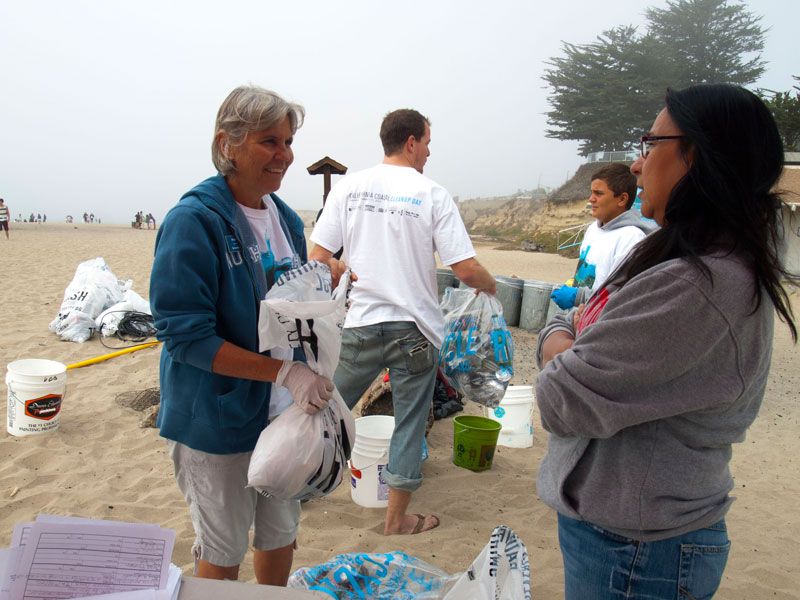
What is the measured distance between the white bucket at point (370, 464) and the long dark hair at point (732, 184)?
2.25 m

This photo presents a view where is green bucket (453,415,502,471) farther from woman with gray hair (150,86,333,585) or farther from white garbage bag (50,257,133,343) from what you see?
white garbage bag (50,257,133,343)

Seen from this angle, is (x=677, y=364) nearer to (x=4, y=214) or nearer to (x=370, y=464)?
(x=370, y=464)

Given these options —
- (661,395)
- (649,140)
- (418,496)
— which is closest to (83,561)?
(661,395)

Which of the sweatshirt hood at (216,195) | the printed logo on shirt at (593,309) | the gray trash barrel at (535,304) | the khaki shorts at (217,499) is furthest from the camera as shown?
the gray trash barrel at (535,304)

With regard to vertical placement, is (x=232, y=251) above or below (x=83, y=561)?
above

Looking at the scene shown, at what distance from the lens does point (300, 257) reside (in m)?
2.18

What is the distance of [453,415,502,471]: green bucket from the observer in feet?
12.0

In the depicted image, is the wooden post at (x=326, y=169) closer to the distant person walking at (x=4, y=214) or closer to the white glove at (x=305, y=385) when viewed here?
the white glove at (x=305, y=385)

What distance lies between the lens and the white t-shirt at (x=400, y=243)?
268 cm

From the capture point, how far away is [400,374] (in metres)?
2.76

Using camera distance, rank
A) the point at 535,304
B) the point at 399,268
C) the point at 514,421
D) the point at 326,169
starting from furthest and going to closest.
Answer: the point at 535,304, the point at 326,169, the point at 514,421, the point at 399,268

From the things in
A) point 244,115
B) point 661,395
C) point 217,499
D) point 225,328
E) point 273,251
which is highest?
point 244,115

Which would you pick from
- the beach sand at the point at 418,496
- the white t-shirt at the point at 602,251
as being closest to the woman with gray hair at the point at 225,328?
the beach sand at the point at 418,496

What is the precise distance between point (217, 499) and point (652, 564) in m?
1.31
